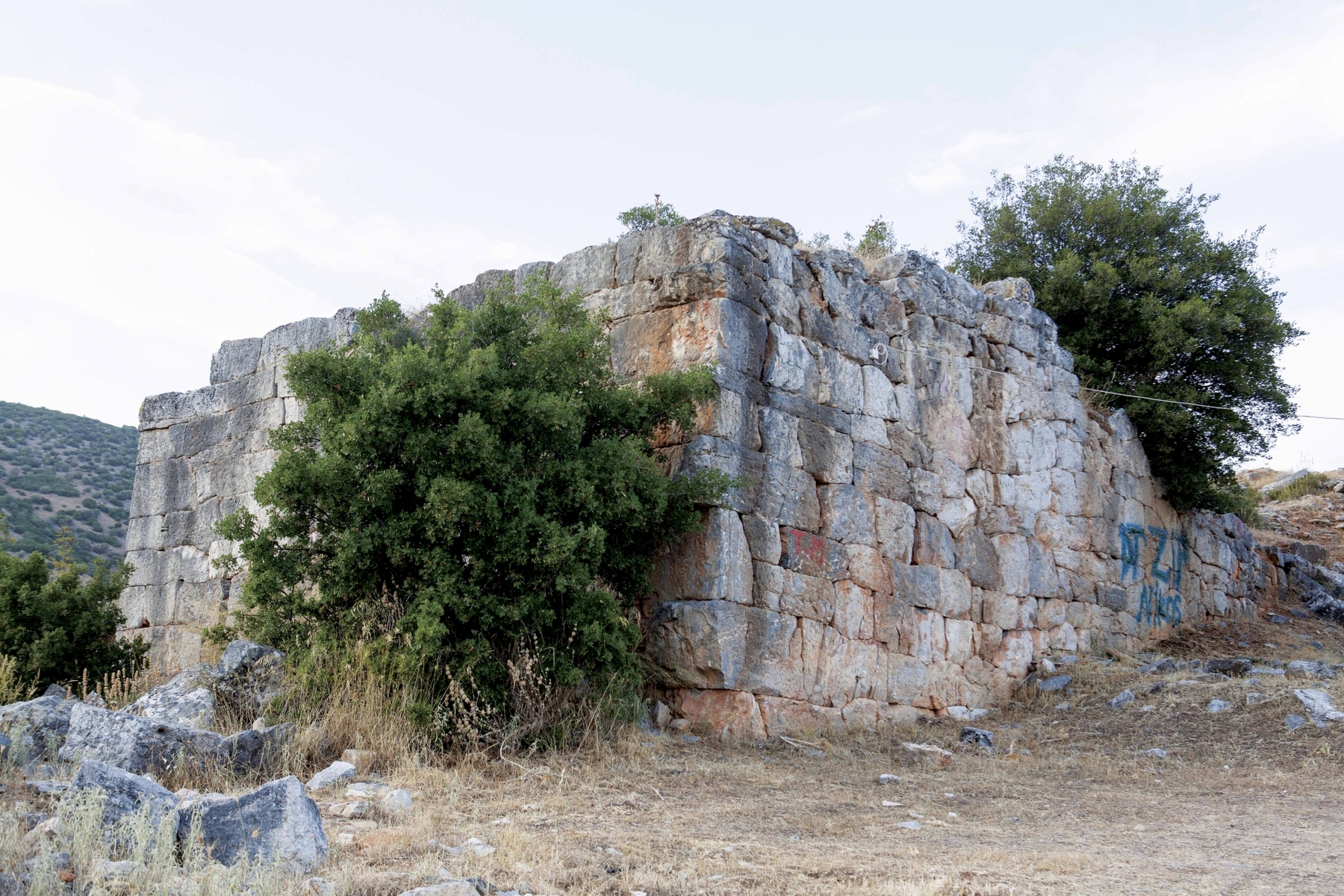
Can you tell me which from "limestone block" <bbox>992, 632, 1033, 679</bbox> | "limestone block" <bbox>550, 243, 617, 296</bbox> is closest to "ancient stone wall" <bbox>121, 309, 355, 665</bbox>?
"limestone block" <bbox>550, 243, 617, 296</bbox>

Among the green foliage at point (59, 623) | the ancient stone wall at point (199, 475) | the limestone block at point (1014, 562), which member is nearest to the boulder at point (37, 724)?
the green foliage at point (59, 623)

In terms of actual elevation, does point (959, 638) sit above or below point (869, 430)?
below

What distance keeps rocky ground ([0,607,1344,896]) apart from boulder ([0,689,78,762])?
45cm

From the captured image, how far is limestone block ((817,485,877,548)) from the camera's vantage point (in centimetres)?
924

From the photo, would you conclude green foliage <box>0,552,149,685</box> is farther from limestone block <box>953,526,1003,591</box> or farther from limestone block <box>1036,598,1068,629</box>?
limestone block <box>1036,598,1068,629</box>

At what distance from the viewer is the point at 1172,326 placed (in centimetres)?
1412

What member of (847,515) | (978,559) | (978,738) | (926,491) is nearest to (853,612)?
(847,515)

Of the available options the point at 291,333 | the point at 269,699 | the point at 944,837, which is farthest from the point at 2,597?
the point at 944,837

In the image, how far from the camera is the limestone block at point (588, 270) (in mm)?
9648

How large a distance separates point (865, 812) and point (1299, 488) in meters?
22.7

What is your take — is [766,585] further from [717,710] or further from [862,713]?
[862,713]

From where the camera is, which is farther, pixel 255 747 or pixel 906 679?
pixel 906 679

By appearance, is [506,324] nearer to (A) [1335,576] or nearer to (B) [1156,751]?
(B) [1156,751]

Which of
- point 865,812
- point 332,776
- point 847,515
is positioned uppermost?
point 847,515
